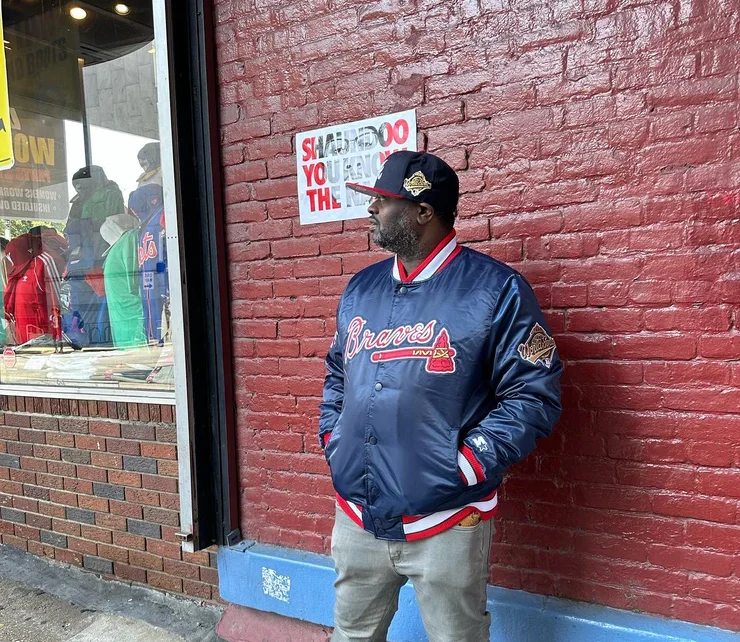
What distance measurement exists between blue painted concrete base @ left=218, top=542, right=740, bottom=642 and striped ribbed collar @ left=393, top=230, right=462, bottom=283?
4.50ft

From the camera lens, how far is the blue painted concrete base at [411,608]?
2.20 meters

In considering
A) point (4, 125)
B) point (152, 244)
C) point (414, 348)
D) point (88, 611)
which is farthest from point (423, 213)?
point (4, 125)

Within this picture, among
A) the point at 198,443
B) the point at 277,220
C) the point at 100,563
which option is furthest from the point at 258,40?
the point at 100,563

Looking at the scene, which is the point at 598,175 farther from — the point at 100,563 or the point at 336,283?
the point at 100,563

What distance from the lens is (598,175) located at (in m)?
2.24

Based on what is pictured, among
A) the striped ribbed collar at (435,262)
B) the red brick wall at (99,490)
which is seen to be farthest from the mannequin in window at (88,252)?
the striped ribbed collar at (435,262)

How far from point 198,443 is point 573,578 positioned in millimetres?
1849

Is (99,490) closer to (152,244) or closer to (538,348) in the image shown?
(152,244)

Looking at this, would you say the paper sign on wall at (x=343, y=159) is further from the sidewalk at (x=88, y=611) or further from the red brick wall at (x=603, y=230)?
the sidewalk at (x=88, y=611)

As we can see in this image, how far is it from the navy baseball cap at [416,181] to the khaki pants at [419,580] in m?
1.04

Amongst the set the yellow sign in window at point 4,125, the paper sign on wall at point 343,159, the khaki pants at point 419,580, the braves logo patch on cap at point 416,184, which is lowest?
the khaki pants at point 419,580

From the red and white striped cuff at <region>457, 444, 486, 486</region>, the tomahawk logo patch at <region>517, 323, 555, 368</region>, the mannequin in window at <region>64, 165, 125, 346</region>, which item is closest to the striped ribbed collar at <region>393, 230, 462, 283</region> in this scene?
the tomahawk logo patch at <region>517, 323, 555, 368</region>

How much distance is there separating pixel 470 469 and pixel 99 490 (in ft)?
8.74

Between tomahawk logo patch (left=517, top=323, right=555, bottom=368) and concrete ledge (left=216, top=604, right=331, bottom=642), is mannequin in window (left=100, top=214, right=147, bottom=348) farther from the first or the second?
tomahawk logo patch (left=517, top=323, right=555, bottom=368)
